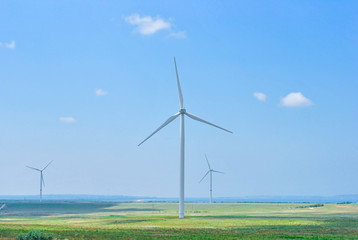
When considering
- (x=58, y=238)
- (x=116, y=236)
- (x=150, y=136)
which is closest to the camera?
(x=58, y=238)

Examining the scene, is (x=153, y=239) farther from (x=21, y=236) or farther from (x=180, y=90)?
(x=180, y=90)

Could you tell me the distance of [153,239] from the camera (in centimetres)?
5469

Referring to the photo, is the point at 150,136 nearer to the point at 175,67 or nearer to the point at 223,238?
the point at 175,67

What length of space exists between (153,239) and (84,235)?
383 inches

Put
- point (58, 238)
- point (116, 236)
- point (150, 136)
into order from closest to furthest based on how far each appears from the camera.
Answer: point (58, 238), point (116, 236), point (150, 136)

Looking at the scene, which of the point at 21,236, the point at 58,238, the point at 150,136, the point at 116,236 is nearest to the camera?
the point at 21,236

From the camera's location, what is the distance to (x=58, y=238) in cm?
5462

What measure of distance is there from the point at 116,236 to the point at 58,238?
721 cm

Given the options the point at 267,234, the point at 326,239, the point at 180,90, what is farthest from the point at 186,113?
the point at 326,239

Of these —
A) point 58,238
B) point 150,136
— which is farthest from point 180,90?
point 58,238

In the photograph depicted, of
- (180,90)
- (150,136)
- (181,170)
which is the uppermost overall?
(180,90)

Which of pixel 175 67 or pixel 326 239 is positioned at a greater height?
pixel 175 67

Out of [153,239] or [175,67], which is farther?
[175,67]

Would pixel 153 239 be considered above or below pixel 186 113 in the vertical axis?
below
